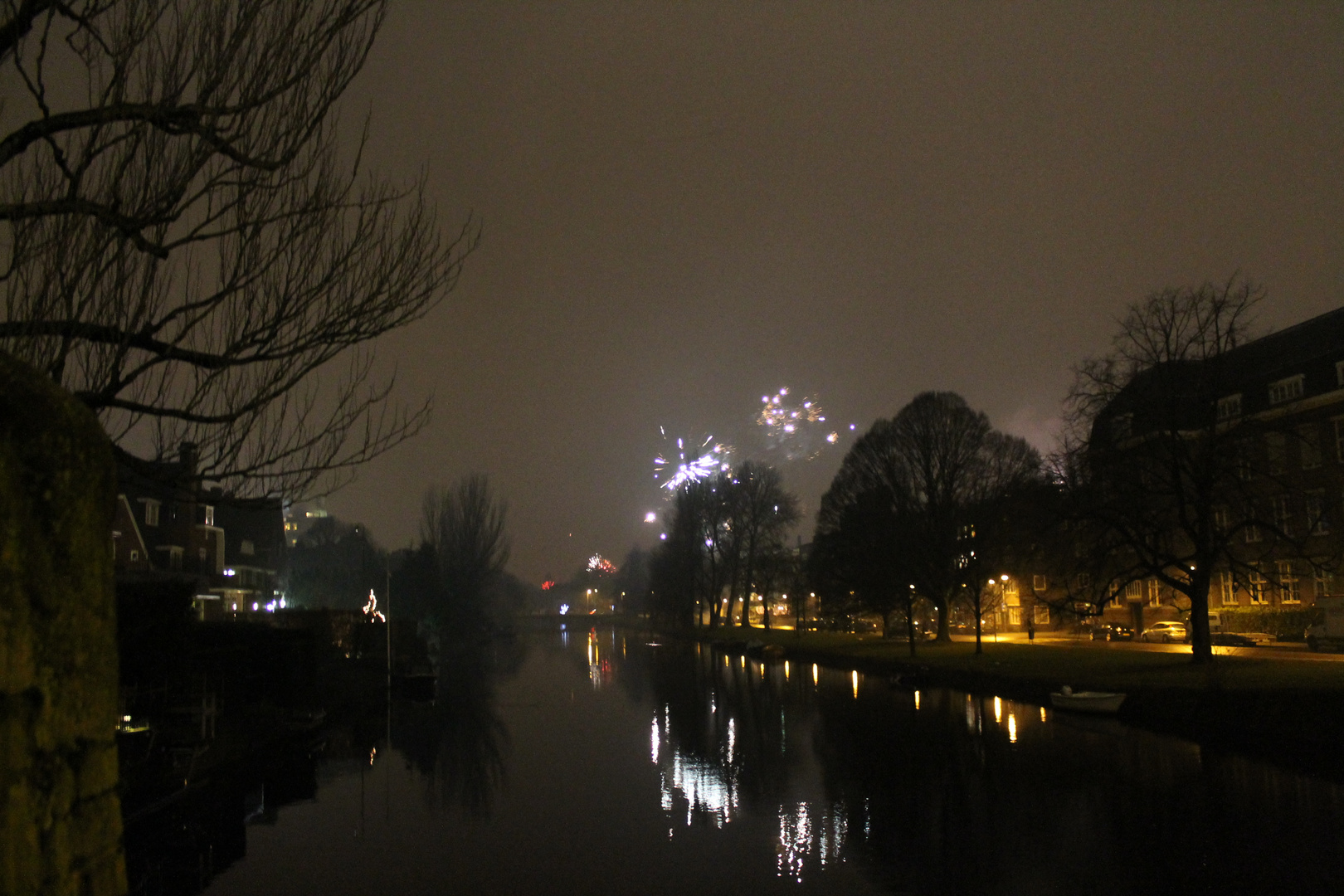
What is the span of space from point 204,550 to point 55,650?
57.7m

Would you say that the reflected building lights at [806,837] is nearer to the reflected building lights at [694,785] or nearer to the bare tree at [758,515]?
the reflected building lights at [694,785]

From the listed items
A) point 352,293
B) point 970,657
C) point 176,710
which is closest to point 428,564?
point 970,657

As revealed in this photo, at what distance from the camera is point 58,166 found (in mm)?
7543

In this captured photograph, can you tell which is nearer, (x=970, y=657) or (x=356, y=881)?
(x=356, y=881)

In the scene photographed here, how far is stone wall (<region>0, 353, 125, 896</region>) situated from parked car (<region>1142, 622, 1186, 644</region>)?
5621 centimetres

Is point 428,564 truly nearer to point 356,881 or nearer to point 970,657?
point 970,657

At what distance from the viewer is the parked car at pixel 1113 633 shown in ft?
184

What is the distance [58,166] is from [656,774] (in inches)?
720

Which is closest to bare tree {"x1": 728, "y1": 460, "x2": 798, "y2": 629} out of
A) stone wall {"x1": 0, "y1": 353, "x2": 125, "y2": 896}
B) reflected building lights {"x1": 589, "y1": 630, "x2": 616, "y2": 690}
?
reflected building lights {"x1": 589, "y1": 630, "x2": 616, "y2": 690}

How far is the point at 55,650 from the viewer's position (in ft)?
11.1

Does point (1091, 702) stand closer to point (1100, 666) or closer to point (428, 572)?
point (1100, 666)

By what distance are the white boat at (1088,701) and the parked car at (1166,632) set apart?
24772 millimetres

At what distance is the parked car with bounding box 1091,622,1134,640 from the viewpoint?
56.2 meters

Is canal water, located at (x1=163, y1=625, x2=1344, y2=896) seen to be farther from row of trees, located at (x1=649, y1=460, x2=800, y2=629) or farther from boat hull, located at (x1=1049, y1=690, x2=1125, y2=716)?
row of trees, located at (x1=649, y1=460, x2=800, y2=629)
